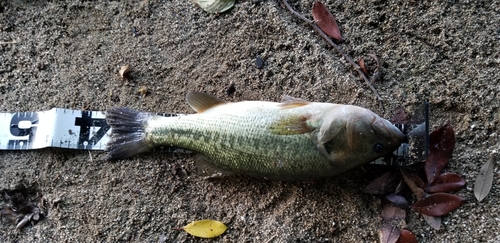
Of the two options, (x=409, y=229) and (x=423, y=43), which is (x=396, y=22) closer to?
(x=423, y=43)

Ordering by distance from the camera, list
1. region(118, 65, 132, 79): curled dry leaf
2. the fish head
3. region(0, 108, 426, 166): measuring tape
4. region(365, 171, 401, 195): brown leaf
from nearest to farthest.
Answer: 1. the fish head
2. region(365, 171, 401, 195): brown leaf
3. region(0, 108, 426, 166): measuring tape
4. region(118, 65, 132, 79): curled dry leaf

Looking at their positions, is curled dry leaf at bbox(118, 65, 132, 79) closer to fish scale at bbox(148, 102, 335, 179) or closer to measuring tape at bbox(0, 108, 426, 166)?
measuring tape at bbox(0, 108, 426, 166)

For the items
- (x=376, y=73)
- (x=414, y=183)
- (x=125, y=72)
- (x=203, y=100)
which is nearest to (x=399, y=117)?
(x=376, y=73)

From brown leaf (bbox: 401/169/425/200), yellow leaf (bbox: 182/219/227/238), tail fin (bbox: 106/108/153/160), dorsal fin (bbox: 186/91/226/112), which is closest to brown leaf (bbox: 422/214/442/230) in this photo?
brown leaf (bbox: 401/169/425/200)

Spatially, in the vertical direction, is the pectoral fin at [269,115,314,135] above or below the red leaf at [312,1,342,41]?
below

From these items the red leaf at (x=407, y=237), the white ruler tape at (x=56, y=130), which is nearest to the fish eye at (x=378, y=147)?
the red leaf at (x=407, y=237)

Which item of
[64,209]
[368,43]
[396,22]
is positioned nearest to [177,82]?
[64,209]

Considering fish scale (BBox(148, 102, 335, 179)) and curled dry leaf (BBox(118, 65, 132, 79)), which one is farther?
curled dry leaf (BBox(118, 65, 132, 79))
